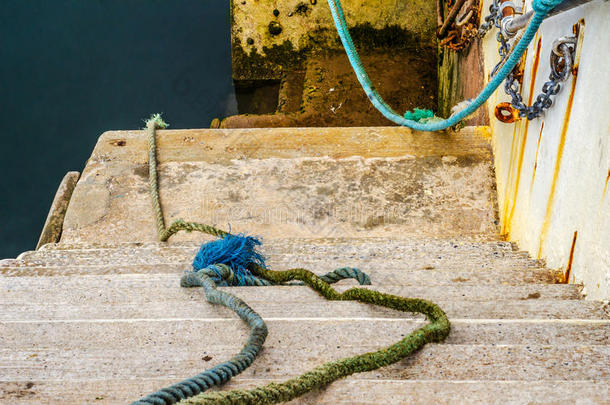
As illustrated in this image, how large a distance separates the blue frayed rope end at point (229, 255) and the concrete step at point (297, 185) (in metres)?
0.96

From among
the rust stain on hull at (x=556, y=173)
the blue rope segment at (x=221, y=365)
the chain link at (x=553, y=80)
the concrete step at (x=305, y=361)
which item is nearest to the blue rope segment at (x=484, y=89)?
the chain link at (x=553, y=80)

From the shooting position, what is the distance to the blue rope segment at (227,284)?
934 mm

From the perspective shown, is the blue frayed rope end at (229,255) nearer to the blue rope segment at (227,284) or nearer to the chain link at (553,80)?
the blue rope segment at (227,284)

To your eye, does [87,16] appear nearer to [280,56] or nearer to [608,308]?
[280,56]

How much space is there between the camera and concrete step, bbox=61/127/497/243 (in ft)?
9.54

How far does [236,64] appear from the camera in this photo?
252 inches

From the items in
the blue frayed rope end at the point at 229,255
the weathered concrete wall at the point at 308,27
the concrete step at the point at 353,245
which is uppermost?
the weathered concrete wall at the point at 308,27

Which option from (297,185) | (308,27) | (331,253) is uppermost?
(308,27)

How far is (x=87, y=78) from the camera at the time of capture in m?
7.40

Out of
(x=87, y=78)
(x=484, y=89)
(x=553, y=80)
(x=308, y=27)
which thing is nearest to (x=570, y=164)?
(x=553, y=80)

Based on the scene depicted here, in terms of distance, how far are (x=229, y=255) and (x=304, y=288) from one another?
0.34 m

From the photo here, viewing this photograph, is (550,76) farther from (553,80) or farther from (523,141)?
(523,141)

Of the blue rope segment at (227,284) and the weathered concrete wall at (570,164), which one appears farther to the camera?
the weathered concrete wall at (570,164)

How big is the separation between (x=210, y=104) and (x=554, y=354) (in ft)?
21.7
